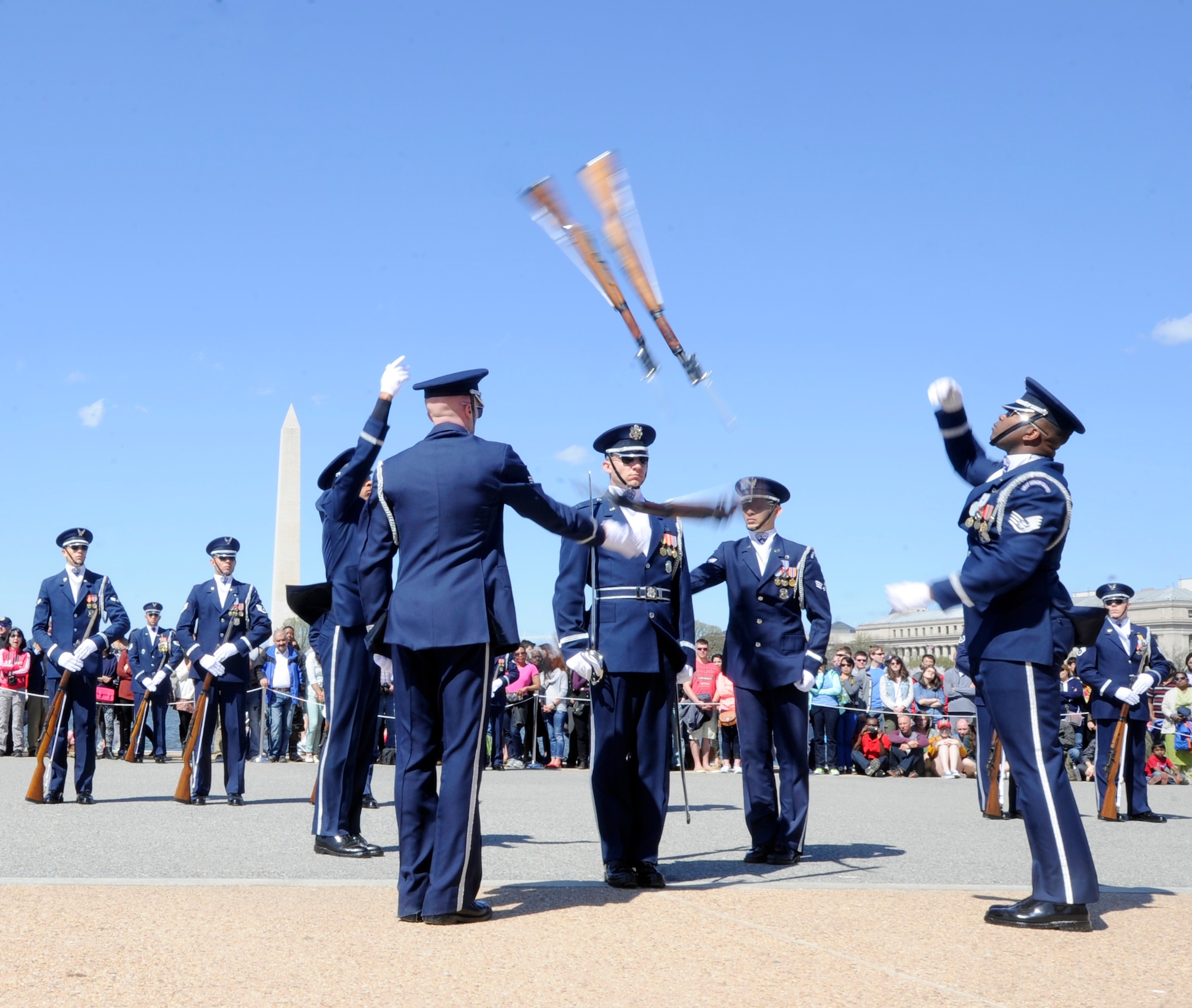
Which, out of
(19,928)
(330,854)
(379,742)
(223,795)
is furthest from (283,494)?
(19,928)

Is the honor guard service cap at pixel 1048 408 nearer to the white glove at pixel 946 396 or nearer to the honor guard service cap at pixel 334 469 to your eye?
the white glove at pixel 946 396

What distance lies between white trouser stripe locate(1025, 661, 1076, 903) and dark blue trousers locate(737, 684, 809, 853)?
228cm

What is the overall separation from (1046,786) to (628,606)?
2.11 metres

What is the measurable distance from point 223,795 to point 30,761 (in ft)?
21.2

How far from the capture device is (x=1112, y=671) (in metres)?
11.6

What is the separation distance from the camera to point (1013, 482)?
537 centimetres

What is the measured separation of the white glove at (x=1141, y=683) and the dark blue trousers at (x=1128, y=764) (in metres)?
0.33

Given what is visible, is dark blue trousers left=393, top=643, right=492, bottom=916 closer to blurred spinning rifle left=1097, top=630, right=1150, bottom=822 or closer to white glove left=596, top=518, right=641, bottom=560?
white glove left=596, top=518, right=641, bottom=560

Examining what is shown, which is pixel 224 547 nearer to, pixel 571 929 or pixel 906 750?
pixel 571 929

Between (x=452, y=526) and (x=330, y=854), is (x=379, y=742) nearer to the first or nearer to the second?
(x=330, y=854)

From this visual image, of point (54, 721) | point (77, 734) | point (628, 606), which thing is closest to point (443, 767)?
point (628, 606)

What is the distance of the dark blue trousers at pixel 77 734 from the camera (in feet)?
35.6

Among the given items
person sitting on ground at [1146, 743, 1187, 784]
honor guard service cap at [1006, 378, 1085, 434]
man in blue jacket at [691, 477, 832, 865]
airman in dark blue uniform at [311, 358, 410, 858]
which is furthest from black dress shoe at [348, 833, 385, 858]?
person sitting on ground at [1146, 743, 1187, 784]

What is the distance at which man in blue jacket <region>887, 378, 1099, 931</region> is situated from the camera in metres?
5.03
